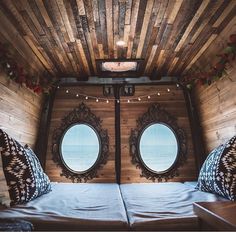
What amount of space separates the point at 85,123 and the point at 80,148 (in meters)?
0.42

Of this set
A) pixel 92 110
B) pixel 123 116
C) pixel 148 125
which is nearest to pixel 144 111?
pixel 148 125

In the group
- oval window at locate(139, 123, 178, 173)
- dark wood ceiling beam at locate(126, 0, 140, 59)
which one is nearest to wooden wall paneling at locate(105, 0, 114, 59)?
dark wood ceiling beam at locate(126, 0, 140, 59)

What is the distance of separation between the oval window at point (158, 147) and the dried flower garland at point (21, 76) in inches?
69.3

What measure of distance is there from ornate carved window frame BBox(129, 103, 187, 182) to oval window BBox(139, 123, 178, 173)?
0.05 meters

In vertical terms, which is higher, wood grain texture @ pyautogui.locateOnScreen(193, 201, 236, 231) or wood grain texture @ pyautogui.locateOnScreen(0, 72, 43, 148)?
wood grain texture @ pyautogui.locateOnScreen(0, 72, 43, 148)

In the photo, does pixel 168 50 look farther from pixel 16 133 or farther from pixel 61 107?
pixel 16 133

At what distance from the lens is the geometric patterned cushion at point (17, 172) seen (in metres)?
2.25

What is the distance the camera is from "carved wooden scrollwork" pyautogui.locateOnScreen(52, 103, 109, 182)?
156 inches

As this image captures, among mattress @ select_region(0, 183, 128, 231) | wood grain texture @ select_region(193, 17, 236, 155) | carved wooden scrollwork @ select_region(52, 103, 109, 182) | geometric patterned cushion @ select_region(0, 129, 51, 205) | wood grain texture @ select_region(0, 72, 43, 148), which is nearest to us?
mattress @ select_region(0, 183, 128, 231)

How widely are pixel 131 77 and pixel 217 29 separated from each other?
177cm

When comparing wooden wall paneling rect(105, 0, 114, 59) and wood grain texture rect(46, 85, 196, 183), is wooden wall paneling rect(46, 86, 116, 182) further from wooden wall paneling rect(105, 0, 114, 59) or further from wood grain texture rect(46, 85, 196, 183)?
wooden wall paneling rect(105, 0, 114, 59)

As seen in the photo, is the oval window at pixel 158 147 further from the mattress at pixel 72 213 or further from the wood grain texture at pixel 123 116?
the mattress at pixel 72 213

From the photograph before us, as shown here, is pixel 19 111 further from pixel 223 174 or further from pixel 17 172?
pixel 223 174

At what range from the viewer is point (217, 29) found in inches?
108
